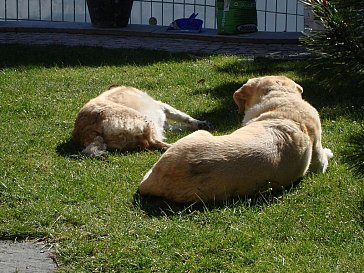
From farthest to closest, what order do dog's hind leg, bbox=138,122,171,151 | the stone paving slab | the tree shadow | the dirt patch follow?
the stone paving slab → the tree shadow → dog's hind leg, bbox=138,122,171,151 → the dirt patch

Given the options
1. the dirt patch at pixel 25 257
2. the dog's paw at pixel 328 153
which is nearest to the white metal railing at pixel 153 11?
the dog's paw at pixel 328 153

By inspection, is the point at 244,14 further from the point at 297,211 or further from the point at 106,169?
the point at 297,211

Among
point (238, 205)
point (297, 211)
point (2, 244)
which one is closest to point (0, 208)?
point (2, 244)

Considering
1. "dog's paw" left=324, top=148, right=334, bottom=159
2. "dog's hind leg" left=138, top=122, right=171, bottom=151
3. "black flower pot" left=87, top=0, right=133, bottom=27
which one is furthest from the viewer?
"black flower pot" left=87, top=0, right=133, bottom=27

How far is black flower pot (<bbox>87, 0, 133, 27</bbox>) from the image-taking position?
14172 mm

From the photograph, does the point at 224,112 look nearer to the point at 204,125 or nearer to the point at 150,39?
the point at 204,125

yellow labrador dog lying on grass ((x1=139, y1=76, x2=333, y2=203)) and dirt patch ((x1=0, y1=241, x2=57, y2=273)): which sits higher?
yellow labrador dog lying on grass ((x1=139, y1=76, x2=333, y2=203))

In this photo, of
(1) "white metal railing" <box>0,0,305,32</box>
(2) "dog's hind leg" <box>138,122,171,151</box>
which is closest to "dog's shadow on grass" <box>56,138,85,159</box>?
(2) "dog's hind leg" <box>138,122,171,151</box>

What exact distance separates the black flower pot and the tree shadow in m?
2.17

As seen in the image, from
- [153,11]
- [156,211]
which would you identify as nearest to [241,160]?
[156,211]

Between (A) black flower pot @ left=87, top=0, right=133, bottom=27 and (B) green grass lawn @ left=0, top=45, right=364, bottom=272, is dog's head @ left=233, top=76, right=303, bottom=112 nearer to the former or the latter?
(B) green grass lawn @ left=0, top=45, right=364, bottom=272

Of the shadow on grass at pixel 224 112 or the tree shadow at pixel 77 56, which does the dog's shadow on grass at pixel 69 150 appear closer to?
the shadow on grass at pixel 224 112

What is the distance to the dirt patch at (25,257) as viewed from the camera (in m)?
4.51

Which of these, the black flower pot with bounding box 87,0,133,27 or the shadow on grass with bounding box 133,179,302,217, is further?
the black flower pot with bounding box 87,0,133,27
